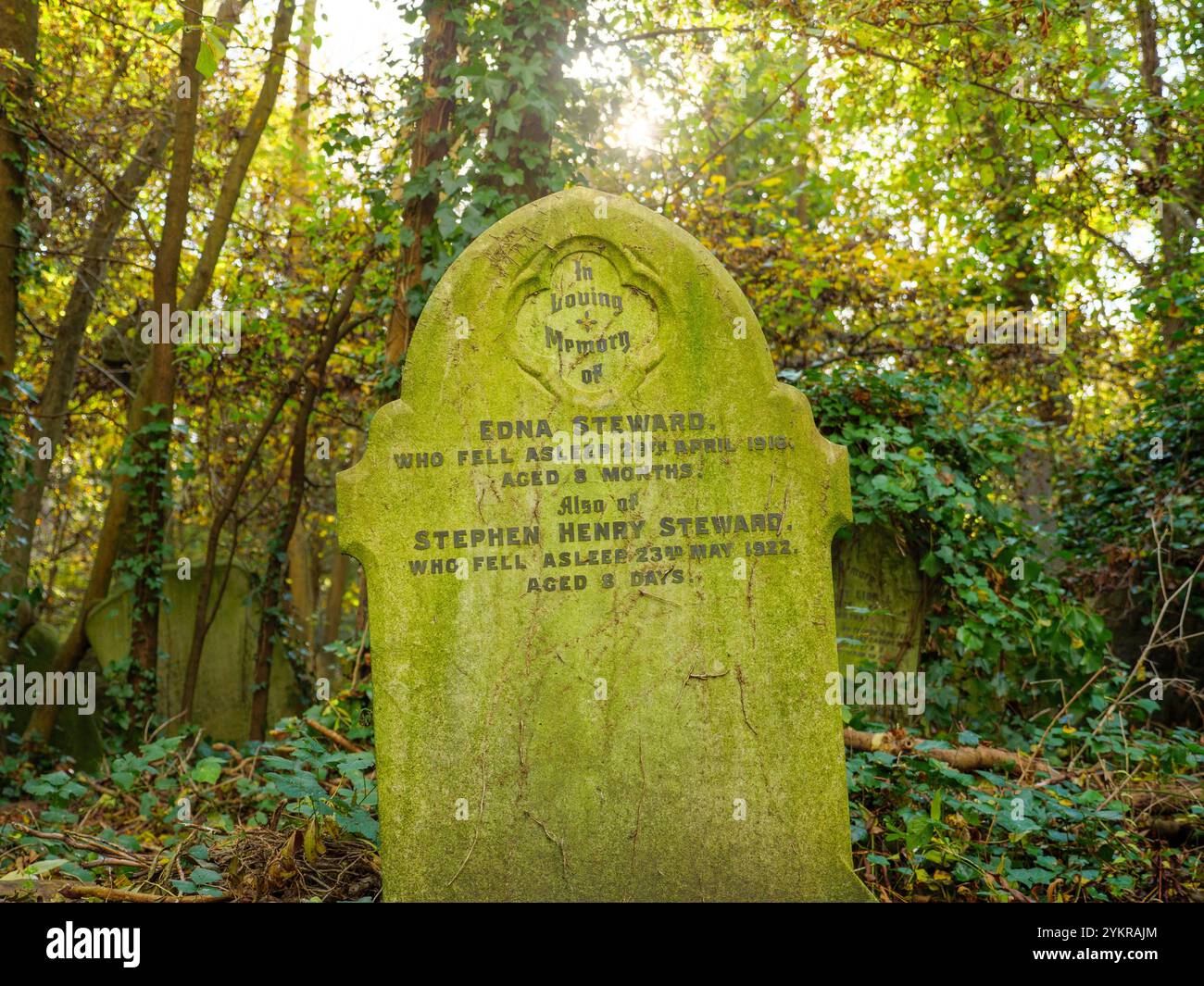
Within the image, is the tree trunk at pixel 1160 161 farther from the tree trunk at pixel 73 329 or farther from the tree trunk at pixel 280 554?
the tree trunk at pixel 73 329

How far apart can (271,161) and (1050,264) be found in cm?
986

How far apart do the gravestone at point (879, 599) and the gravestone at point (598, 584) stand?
323cm

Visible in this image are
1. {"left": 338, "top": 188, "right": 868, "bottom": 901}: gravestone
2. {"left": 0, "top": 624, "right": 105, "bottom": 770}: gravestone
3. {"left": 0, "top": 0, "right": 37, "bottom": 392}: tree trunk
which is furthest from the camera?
{"left": 0, "top": 624, "right": 105, "bottom": 770}: gravestone

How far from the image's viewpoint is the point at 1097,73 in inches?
295

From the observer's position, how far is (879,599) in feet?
22.7

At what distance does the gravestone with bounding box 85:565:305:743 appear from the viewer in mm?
9445

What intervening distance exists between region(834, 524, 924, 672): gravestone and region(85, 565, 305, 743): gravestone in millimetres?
5330

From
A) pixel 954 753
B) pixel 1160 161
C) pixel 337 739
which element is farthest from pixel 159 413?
pixel 1160 161

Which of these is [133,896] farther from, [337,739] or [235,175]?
[235,175]

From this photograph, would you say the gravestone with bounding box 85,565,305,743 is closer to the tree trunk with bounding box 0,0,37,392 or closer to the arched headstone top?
the tree trunk with bounding box 0,0,37,392

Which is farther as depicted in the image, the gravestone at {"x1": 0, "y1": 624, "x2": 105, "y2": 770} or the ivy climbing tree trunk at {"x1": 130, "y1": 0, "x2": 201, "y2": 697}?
the gravestone at {"x1": 0, "y1": 624, "x2": 105, "y2": 770}

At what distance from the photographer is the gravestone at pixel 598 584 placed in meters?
3.62

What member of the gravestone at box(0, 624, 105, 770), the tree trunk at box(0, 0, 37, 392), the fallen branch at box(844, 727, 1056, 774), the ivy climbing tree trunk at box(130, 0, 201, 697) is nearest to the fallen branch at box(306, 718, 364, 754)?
the fallen branch at box(844, 727, 1056, 774)
